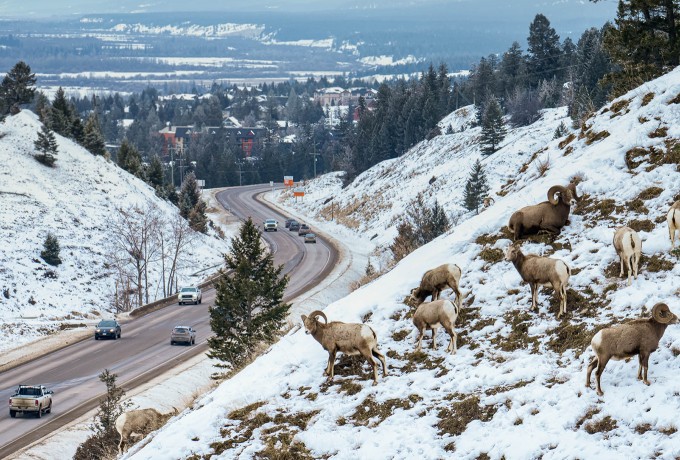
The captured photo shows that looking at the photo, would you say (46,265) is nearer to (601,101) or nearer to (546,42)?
(601,101)

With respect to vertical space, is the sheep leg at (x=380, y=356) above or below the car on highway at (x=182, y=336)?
above

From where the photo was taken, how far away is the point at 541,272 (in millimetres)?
19828

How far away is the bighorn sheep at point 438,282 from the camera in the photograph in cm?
2166

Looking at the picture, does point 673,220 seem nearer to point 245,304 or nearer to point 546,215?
point 546,215

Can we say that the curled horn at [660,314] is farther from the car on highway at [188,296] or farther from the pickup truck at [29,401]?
the car on highway at [188,296]

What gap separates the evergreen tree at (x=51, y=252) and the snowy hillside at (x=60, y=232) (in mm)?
642

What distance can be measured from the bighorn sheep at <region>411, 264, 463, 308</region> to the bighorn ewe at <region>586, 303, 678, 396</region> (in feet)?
19.1

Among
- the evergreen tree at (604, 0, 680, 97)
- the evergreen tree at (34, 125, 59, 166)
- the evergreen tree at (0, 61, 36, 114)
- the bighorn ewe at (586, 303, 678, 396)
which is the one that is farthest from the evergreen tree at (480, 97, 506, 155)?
the bighorn ewe at (586, 303, 678, 396)

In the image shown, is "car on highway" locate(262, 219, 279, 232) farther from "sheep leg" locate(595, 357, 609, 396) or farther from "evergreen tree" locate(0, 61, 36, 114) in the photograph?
"sheep leg" locate(595, 357, 609, 396)

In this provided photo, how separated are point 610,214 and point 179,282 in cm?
7584

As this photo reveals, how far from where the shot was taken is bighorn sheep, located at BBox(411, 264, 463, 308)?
21656 millimetres

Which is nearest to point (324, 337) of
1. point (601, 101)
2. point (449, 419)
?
point (449, 419)


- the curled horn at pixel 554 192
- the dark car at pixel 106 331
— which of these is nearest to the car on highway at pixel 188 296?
the dark car at pixel 106 331

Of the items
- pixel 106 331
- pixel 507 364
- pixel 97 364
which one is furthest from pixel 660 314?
pixel 106 331
